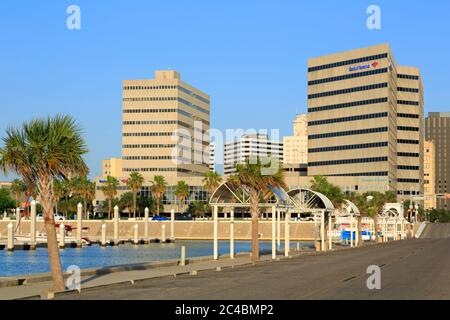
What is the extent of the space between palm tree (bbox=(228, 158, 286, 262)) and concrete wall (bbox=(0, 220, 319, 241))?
97.3m

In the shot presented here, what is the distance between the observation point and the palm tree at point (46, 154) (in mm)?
28844

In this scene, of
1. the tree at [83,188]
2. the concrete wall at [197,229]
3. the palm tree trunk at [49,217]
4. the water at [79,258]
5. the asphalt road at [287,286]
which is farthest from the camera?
the tree at [83,188]

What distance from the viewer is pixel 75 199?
200m

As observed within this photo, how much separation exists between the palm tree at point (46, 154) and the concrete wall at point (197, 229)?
12279 cm

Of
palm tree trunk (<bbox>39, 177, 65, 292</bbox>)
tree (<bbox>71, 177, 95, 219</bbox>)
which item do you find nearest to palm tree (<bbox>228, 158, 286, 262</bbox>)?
palm tree trunk (<bbox>39, 177, 65, 292</bbox>)

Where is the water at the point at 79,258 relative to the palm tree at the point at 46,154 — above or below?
below

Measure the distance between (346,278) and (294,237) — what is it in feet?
389

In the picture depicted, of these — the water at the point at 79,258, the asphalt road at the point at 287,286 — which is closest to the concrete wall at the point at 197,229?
the water at the point at 79,258

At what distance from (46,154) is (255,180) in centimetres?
2606

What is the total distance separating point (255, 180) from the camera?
5344 centimetres

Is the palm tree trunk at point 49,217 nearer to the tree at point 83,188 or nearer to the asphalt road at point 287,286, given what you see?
the asphalt road at point 287,286

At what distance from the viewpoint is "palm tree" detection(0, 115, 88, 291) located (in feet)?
94.6
